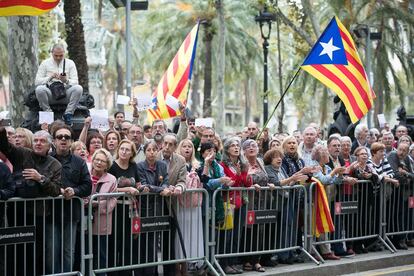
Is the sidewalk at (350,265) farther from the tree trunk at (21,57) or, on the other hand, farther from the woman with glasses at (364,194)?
the tree trunk at (21,57)

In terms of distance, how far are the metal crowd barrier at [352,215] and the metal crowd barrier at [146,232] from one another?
7.26ft

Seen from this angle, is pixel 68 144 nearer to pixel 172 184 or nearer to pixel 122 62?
pixel 172 184

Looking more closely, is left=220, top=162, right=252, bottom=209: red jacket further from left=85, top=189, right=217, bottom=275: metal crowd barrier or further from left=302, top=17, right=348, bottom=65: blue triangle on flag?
left=302, top=17, right=348, bottom=65: blue triangle on flag

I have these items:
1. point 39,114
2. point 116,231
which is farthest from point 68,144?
point 39,114

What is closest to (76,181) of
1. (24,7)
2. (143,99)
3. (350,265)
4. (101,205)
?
(101,205)

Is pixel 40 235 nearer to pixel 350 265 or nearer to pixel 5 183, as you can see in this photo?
pixel 5 183

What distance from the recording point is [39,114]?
14.1 metres

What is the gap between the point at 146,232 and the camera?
1219 centimetres

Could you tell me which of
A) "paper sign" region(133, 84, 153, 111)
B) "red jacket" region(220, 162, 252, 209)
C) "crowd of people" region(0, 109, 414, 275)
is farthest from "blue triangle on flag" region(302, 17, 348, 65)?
"red jacket" region(220, 162, 252, 209)

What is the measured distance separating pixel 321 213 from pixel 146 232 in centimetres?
335

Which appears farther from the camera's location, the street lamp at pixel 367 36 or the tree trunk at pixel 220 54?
the tree trunk at pixel 220 54

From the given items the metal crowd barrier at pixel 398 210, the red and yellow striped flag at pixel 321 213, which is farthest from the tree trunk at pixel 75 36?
the red and yellow striped flag at pixel 321 213

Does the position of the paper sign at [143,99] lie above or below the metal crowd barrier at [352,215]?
above

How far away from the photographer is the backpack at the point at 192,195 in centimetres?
1267
